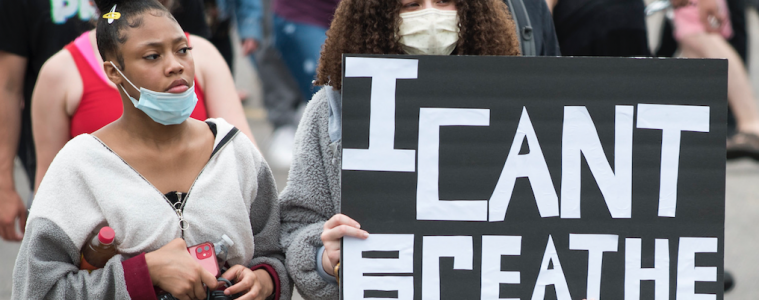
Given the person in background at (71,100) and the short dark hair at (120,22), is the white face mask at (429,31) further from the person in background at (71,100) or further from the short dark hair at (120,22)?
the person in background at (71,100)

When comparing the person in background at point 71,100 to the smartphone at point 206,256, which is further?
the person in background at point 71,100

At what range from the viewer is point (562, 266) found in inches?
84.6

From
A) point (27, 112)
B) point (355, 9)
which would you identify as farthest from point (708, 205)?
point (27, 112)

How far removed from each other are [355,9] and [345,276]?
74cm

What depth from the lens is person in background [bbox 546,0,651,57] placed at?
351 cm

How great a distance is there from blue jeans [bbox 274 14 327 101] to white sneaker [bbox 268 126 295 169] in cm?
184

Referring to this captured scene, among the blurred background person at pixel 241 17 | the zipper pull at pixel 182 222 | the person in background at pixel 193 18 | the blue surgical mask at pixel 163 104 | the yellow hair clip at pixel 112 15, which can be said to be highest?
the blurred background person at pixel 241 17

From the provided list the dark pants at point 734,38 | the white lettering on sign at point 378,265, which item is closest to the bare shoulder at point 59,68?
the white lettering on sign at point 378,265

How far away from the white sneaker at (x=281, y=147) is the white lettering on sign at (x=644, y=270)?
5.03 meters

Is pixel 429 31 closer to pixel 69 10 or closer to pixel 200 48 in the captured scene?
pixel 200 48

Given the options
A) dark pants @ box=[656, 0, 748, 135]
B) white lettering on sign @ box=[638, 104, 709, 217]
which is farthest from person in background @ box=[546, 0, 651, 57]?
dark pants @ box=[656, 0, 748, 135]

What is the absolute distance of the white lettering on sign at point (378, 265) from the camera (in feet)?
7.04

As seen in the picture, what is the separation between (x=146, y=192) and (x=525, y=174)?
90cm

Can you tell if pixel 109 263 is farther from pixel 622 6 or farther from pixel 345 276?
pixel 622 6
